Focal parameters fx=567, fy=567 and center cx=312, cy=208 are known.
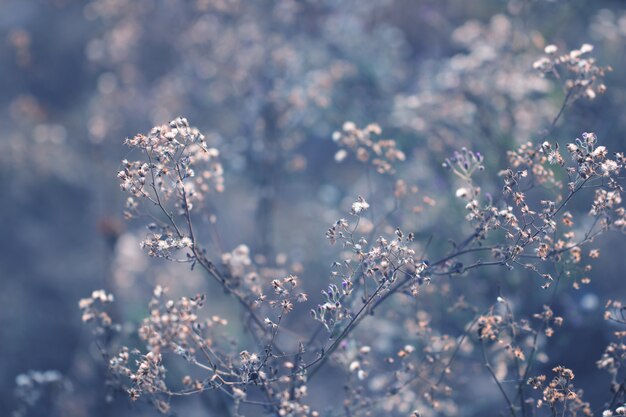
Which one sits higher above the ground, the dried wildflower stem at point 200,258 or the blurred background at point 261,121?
the blurred background at point 261,121

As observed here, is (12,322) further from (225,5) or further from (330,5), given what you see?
(330,5)

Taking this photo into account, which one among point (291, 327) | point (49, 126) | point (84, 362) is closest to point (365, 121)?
point (291, 327)

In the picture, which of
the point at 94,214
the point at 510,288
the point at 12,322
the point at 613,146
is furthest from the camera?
the point at 94,214

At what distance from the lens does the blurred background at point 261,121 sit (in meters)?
7.02

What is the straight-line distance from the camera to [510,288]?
599cm

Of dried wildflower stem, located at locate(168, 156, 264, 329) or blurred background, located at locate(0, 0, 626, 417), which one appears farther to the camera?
blurred background, located at locate(0, 0, 626, 417)

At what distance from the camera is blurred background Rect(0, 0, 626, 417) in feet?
23.0

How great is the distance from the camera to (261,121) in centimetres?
746

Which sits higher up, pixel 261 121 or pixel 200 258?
pixel 261 121

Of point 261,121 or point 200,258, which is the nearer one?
point 200,258

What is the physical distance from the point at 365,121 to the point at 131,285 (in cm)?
470

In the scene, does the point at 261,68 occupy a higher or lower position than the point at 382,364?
higher

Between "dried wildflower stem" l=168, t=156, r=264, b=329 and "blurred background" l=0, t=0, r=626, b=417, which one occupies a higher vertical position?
"blurred background" l=0, t=0, r=626, b=417

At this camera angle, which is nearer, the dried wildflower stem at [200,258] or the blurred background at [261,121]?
the dried wildflower stem at [200,258]
